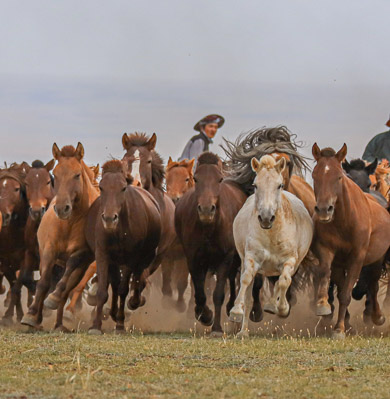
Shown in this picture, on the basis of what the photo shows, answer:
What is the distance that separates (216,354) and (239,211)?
11.4 feet

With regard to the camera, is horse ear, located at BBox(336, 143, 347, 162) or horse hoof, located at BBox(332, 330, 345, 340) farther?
horse ear, located at BBox(336, 143, 347, 162)

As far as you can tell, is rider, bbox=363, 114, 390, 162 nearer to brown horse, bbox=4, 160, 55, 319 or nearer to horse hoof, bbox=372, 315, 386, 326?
horse hoof, bbox=372, 315, 386, 326

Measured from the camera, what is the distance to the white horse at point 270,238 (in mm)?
11359

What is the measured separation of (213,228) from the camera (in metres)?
13.1

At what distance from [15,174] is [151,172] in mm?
1908

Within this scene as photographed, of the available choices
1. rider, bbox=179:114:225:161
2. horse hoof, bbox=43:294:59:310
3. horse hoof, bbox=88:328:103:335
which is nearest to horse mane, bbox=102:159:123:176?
horse hoof, bbox=43:294:59:310

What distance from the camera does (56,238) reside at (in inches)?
521

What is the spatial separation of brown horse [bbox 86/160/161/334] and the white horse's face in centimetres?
174

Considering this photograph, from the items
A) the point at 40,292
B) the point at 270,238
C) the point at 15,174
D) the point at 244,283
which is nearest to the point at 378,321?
the point at 270,238

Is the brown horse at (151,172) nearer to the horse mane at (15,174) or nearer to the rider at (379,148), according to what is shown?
the horse mane at (15,174)

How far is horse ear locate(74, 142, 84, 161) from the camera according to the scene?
13133 mm

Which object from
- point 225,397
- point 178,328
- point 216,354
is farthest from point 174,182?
point 225,397

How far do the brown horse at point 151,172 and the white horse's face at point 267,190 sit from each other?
3454 mm

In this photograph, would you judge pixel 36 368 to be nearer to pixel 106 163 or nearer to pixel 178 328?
pixel 106 163
